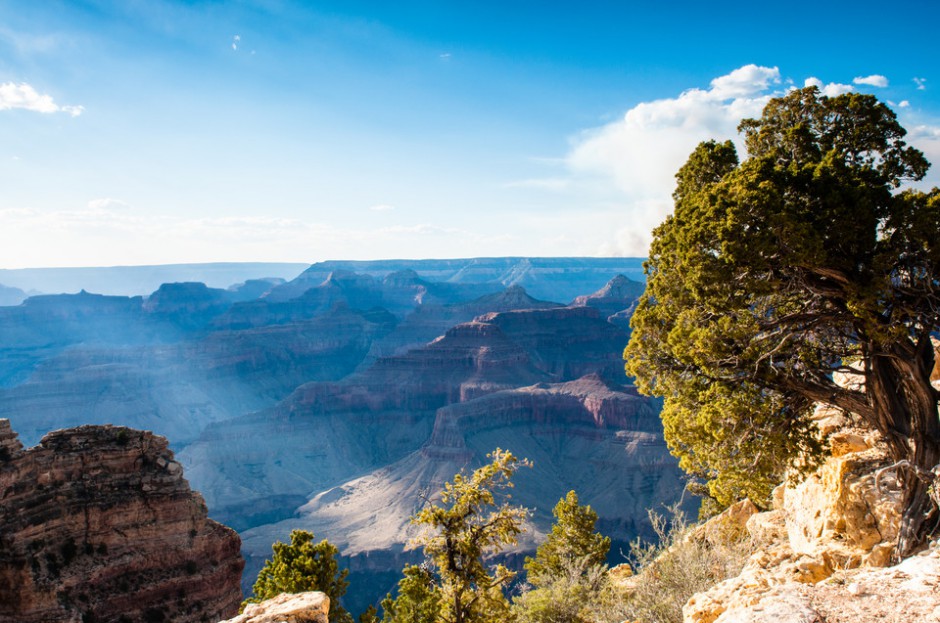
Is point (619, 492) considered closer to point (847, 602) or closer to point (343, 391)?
point (343, 391)

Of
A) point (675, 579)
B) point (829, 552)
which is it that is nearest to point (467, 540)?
point (675, 579)

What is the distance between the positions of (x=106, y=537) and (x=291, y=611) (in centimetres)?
2262

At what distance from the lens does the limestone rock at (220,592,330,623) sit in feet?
44.2

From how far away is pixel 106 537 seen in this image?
101 feet

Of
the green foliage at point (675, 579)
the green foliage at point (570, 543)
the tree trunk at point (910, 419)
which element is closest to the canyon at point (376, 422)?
the green foliage at point (570, 543)

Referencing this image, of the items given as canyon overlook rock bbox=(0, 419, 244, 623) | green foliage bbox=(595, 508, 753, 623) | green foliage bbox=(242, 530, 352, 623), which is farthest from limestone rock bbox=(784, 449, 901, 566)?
canyon overlook rock bbox=(0, 419, 244, 623)

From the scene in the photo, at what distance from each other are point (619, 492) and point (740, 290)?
9146 cm

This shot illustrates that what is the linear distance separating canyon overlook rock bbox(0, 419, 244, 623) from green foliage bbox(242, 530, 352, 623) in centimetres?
775

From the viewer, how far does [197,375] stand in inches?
7180

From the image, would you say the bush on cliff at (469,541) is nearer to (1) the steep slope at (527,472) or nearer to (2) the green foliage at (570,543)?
(2) the green foliage at (570,543)

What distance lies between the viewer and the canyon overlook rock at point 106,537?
91.9 feet

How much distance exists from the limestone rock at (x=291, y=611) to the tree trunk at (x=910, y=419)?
1286 centimetres

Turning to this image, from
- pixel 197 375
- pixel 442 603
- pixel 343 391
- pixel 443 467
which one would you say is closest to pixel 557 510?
pixel 442 603

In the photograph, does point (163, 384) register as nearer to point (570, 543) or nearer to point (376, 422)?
point (376, 422)
